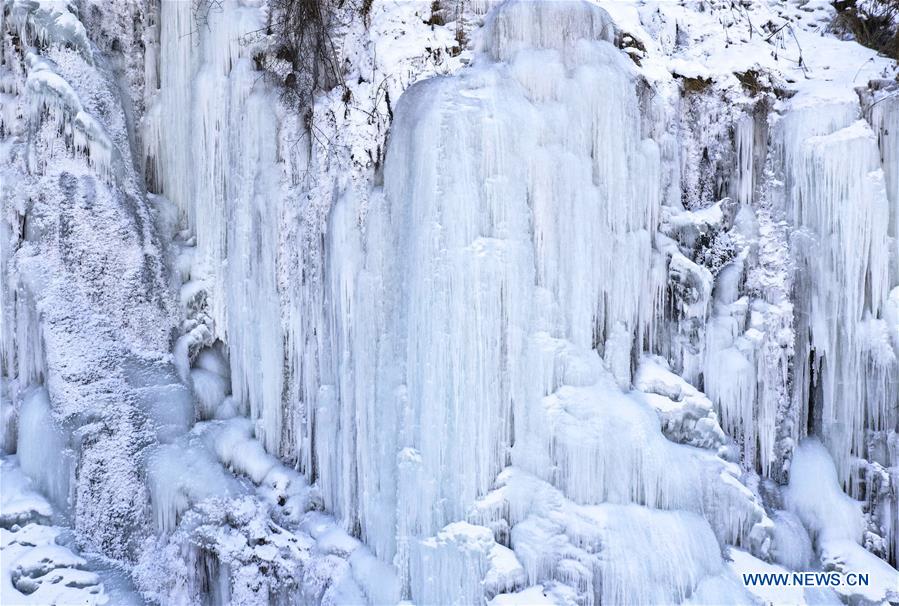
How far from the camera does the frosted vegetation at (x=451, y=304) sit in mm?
4996

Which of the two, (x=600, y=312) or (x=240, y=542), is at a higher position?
(x=600, y=312)

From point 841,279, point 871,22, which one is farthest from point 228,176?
point 871,22

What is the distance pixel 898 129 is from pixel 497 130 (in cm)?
299

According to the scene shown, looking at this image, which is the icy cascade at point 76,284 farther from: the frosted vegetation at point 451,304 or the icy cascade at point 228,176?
the icy cascade at point 228,176

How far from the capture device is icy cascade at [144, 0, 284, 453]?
6000 mm

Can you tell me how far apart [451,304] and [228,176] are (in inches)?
94.2

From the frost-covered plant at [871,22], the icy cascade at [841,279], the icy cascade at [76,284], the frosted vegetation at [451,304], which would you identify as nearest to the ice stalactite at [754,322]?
the frosted vegetation at [451,304]

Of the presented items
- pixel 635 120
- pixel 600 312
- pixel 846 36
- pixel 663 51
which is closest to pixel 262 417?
pixel 600 312

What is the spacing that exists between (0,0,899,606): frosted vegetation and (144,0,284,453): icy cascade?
0.03 metres

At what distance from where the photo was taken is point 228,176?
243 inches

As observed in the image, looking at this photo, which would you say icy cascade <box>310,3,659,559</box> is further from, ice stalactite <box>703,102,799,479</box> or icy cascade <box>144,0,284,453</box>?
icy cascade <box>144,0,284,453</box>

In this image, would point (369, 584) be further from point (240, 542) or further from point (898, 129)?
point (898, 129)

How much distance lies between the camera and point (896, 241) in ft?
18.1

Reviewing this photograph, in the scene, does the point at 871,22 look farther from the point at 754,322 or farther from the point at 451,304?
the point at 451,304
